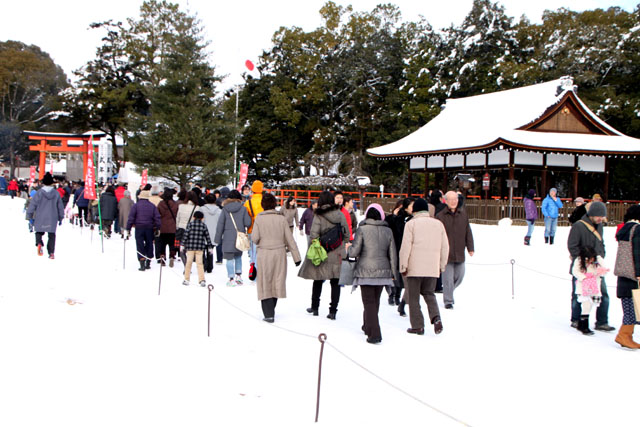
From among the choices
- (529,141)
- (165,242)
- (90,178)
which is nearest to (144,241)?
(165,242)

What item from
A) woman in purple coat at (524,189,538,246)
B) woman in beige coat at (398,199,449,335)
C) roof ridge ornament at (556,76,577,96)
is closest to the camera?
woman in beige coat at (398,199,449,335)

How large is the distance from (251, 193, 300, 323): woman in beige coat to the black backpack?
0.35 meters

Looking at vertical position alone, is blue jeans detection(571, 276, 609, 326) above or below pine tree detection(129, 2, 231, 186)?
below

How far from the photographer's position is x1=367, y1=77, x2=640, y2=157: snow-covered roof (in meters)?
22.5

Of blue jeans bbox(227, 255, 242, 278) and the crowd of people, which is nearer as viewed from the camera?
the crowd of people

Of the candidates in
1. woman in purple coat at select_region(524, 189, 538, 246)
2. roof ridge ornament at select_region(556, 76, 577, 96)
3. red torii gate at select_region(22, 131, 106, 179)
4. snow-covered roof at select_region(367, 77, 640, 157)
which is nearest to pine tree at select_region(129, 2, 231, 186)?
snow-covered roof at select_region(367, 77, 640, 157)

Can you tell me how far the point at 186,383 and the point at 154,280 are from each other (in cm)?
482

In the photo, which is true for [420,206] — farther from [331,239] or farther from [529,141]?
[529,141]

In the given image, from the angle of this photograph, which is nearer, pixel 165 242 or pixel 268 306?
pixel 268 306

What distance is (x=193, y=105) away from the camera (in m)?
30.0

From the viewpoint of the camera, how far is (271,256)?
6.43 meters

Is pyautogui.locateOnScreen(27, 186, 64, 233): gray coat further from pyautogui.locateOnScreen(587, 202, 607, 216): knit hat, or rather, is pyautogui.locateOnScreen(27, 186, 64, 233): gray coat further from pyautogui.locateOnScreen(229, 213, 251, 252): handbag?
pyautogui.locateOnScreen(587, 202, 607, 216): knit hat

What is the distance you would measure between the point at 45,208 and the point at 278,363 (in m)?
7.34

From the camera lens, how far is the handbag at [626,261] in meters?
5.60
